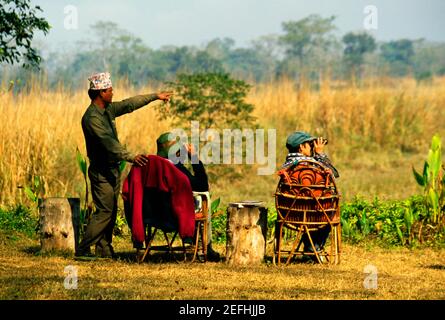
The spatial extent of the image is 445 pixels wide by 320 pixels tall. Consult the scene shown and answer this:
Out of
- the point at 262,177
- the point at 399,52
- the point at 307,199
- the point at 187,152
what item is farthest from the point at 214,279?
the point at 399,52

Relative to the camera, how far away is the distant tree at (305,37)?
8125 centimetres

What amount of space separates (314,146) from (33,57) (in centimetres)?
384

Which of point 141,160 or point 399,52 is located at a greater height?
point 399,52

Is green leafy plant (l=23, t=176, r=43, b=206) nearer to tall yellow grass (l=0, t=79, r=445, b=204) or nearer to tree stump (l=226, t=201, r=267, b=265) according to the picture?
tall yellow grass (l=0, t=79, r=445, b=204)

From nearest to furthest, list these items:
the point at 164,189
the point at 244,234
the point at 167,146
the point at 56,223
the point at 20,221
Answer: the point at 164,189
the point at 244,234
the point at 167,146
the point at 56,223
the point at 20,221

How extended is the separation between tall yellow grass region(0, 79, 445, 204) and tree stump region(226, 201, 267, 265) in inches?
169

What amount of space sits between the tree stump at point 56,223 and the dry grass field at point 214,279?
0.24 meters

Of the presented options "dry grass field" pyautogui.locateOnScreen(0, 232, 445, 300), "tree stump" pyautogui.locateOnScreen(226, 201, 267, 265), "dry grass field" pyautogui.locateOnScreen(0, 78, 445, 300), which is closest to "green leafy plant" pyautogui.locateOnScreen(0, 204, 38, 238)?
"dry grass field" pyautogui.locateOnScreen(0, 78, 445, 300)

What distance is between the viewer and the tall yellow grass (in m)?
13.2

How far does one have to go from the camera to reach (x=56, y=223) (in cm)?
975

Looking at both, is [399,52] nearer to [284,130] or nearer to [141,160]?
[284,130]

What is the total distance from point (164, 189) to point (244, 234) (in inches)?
37.8
